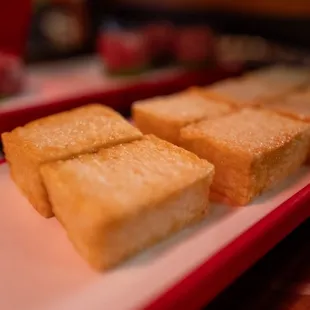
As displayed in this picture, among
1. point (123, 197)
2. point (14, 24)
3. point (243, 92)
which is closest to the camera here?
point (123, 197)

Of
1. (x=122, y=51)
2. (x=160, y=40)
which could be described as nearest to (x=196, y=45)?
(x=160, y=40)

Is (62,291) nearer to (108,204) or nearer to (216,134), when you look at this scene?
(108,204)

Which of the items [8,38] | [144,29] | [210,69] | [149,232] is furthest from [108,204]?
[144,29]

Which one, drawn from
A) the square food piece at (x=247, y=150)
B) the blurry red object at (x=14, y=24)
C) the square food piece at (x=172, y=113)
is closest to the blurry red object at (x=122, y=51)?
the blurry red object at (x=14, y=24)

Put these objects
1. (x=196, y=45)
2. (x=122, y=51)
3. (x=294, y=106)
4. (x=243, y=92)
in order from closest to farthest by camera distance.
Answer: (x=294, y=106) < (x=243, y=92) < (x=122, y=51) < (x=196, y=45)

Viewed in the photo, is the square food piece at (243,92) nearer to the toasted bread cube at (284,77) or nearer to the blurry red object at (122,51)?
the toasted bread cube at (284,77)

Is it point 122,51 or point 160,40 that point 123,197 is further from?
point 160,40
